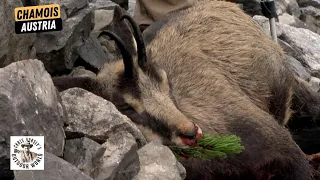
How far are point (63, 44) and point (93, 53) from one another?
0.79m

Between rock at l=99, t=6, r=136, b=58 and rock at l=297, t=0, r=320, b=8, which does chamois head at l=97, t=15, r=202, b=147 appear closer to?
rock at l=99, t=6, r=136, b=58

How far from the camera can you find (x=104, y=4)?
9.52 meters

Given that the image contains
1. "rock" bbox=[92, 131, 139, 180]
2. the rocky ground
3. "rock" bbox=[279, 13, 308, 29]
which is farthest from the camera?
"rock" bbox=[279, 13, 308, 29]

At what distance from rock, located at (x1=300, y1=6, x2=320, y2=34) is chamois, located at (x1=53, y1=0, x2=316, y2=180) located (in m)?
5.98

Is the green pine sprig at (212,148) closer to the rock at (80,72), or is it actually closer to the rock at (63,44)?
the rock at (80,72)

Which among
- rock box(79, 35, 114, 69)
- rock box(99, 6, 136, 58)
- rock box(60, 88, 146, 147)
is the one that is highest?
rock box(99, 6, 136, 58)

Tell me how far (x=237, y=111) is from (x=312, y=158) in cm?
163

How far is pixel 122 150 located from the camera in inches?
162

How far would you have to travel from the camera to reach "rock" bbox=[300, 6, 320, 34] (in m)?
14.0

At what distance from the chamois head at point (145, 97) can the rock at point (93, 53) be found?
5.59ft

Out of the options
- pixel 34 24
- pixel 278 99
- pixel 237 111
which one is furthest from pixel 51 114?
pixel 278 99

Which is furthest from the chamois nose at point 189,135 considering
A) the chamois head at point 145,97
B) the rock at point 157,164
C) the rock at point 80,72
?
the rock at point 80,72

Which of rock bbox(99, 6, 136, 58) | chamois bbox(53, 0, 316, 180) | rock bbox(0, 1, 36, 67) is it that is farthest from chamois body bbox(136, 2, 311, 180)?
rock bbox(0, 1, 36, 67)

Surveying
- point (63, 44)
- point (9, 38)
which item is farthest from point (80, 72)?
point (9, 38)
